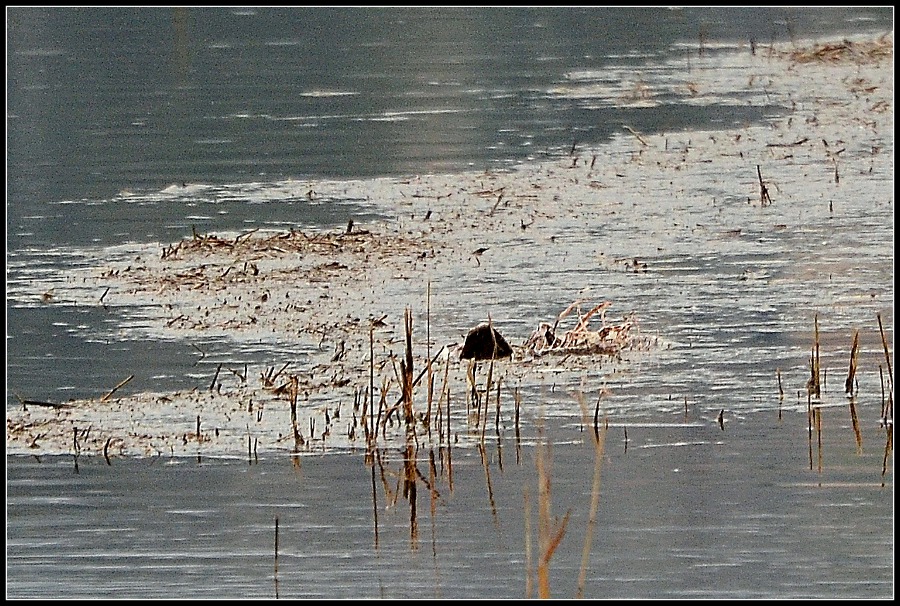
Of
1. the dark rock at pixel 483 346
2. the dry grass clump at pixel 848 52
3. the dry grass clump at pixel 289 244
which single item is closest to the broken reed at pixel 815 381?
the dark rock at pixel 483 346

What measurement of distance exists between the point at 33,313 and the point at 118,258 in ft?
3.41

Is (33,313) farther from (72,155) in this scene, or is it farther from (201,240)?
(72,155)

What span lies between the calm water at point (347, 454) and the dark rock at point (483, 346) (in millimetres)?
544

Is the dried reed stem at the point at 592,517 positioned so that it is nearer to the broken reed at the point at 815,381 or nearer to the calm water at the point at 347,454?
the calm water at the point at 347,454

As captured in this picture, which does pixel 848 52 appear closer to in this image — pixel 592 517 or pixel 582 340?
pixel 582 340

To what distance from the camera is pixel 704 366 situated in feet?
24.1

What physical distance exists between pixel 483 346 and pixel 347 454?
121 centimetres

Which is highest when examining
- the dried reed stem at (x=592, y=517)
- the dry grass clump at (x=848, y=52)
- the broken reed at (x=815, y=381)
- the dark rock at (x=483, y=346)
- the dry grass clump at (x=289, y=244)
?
the dry grass clump at (x=848, y=52)

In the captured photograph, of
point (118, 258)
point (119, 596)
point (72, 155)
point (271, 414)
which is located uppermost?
point (72, 155)

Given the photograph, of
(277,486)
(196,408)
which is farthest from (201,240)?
(277,486)

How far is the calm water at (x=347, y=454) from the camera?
531 cm

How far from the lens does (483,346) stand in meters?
7.43

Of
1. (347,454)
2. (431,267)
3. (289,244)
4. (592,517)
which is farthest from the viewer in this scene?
(289,244)

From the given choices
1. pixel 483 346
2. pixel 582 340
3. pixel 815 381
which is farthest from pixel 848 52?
pixel 815 381
